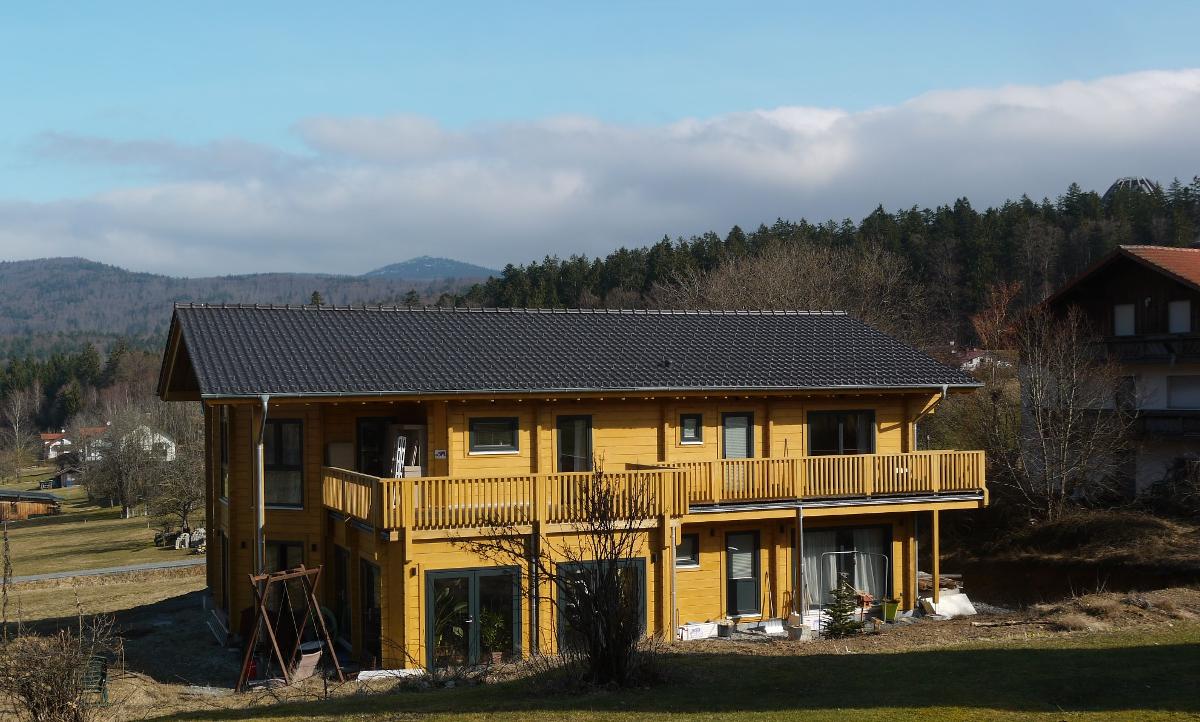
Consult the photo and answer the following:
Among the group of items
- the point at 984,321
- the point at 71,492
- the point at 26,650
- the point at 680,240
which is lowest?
the point at 71,492

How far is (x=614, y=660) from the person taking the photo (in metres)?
14.8

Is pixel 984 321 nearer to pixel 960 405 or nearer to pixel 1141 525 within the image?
pixel 960 405

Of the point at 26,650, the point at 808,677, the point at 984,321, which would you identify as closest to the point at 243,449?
the point at 26,650

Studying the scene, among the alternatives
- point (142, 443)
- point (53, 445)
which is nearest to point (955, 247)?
point (142, 443)

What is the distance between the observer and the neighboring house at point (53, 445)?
4641 inches

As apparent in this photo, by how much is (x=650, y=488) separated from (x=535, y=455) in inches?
113

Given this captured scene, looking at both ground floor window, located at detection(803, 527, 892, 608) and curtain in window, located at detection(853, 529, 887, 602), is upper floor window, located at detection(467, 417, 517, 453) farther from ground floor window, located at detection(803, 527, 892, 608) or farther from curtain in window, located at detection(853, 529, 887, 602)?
curtain in window, located at detection(853, 529, 887, 602)

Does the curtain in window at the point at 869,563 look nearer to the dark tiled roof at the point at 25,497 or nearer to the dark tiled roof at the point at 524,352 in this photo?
the dark tiled roof at the point at 524,352

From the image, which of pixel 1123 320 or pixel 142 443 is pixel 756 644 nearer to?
pixel 1123 320

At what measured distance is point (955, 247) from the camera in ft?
277

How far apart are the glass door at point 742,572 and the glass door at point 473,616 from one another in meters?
5.21

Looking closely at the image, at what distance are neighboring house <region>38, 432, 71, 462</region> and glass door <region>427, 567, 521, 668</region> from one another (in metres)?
106

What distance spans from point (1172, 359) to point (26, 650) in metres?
37.8

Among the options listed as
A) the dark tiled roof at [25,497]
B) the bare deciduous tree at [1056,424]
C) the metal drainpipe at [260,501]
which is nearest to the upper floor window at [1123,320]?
the bare deciduous tree at [1056,424]
